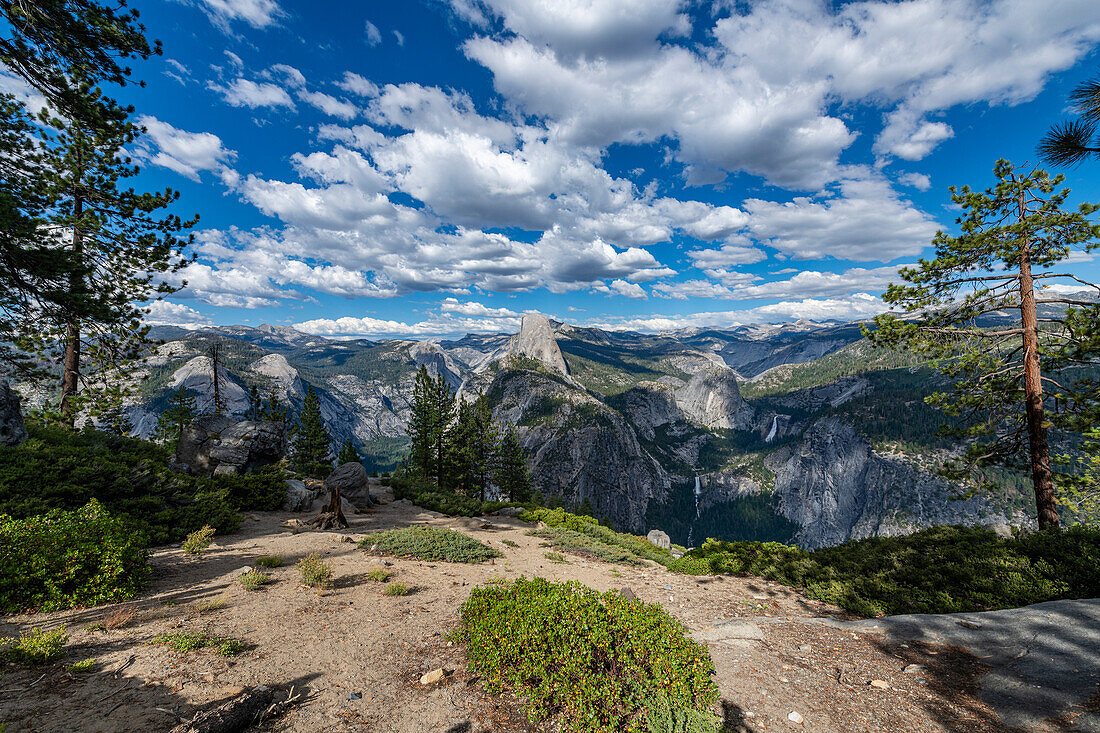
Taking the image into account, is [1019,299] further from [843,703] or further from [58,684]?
[58,684]

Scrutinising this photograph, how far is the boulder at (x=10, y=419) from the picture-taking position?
44.2ft

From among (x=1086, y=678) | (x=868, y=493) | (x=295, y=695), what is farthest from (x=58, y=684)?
(x=868, y=493)

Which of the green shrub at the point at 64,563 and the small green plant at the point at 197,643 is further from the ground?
the green shrub at the point at 64,563

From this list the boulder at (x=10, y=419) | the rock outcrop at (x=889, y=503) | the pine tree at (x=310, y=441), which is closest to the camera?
the boulder at (x=10, y=419)

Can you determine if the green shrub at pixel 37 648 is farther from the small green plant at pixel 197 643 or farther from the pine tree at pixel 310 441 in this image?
the pine tree at pixel 310 441

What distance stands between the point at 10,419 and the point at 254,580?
12829mm

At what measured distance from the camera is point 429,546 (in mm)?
16312

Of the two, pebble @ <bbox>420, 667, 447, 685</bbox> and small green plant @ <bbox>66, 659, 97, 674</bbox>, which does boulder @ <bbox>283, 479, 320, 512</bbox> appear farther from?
pebble @ <bbox>420, 667, 447, 685</bbox>

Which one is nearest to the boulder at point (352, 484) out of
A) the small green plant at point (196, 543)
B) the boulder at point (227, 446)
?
the boulder at point (227, 446)

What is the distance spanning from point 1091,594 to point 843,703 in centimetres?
811

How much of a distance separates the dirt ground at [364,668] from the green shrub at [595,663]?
62 cm

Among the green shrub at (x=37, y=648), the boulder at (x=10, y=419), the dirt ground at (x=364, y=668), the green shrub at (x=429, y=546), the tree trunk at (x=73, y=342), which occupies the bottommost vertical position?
the green shrub at (x=429, y=546)

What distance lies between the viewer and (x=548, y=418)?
18050cm

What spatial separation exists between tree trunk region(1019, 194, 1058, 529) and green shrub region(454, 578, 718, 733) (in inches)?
586
